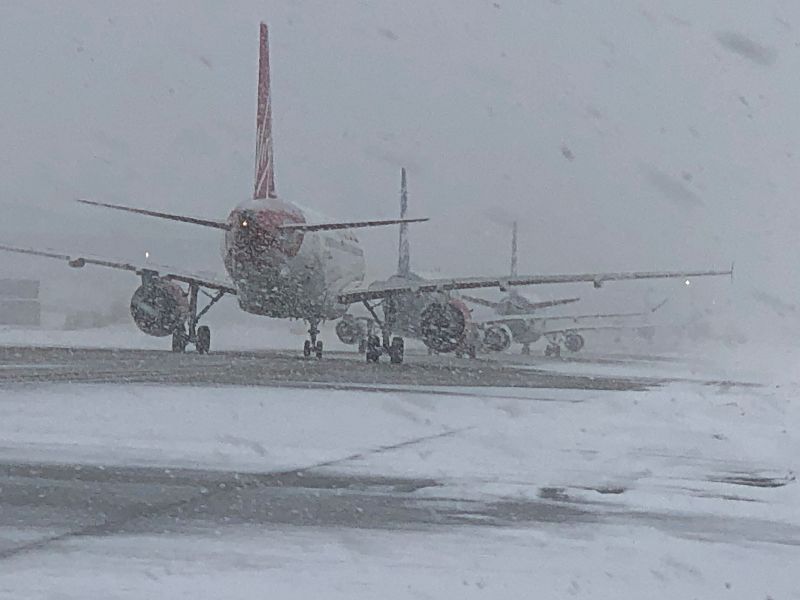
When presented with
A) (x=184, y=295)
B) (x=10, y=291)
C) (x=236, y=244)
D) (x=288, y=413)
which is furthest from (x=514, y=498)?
(x=10, y=291)

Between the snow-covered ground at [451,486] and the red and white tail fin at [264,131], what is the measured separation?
60.5 ft

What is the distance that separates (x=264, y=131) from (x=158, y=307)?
6448 millimetres

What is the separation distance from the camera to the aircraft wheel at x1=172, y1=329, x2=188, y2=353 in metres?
37.0

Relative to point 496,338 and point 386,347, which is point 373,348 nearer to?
point 386,347

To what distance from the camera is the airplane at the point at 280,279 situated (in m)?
32.3

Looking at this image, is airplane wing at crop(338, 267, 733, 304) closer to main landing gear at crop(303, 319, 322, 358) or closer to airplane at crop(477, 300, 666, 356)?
main landing gear at crop(303, 319, 322, 358)

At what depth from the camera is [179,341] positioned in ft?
123

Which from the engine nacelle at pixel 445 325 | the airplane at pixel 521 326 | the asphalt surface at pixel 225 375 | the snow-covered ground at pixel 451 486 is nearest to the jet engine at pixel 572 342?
the airplane at pixel 521 326

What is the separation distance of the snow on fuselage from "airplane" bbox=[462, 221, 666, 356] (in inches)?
901

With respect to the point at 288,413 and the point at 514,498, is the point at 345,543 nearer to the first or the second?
the point at 514,498

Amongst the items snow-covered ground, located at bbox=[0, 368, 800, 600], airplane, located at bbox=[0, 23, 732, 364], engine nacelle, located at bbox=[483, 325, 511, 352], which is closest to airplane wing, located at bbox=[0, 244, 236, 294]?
airplane, located at bbox=[0, 23, 732, 364]

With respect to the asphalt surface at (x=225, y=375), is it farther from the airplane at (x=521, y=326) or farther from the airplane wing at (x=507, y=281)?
the airplane at (x=521, y=326)

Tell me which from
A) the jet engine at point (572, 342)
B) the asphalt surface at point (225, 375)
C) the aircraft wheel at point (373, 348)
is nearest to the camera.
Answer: the asphalt surface at point (225, 375)

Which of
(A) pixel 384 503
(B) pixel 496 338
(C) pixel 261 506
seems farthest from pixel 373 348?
(C) pixel 261 506
